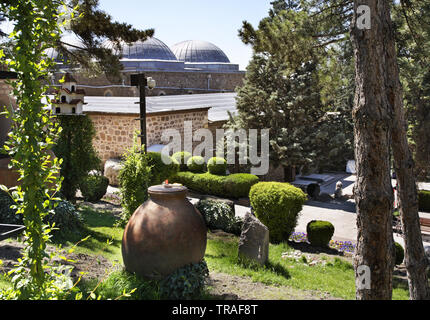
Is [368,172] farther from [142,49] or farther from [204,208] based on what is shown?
[142,49]

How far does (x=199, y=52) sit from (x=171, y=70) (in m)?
7.59

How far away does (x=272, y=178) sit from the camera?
64.6 feet

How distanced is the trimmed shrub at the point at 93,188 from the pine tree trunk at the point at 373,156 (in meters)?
7.60

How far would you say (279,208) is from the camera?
966 centimetres

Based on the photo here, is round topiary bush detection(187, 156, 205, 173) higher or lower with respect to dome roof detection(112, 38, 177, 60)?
lower

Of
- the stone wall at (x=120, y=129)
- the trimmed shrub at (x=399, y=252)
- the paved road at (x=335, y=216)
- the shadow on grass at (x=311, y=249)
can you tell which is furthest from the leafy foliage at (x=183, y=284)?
the stone wall at (x=120, y=129)

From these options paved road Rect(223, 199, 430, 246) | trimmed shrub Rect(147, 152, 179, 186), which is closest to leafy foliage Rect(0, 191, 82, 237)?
trimmed shrub Rect(147, 152, 179, 186)

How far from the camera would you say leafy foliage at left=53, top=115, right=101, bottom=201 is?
9.96 meters

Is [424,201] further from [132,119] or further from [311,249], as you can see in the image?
[132,119]

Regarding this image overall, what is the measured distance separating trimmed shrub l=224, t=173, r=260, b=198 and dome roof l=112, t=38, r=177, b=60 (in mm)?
19318

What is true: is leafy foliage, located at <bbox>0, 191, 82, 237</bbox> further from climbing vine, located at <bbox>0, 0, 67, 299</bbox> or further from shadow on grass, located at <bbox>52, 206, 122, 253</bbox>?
climbing vine, located at <bbox>0, 0, 67, 299</bbox>

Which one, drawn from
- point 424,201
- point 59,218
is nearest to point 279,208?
point 59,218

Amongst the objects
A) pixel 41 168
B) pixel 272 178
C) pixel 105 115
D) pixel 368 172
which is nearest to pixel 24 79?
pixel 41 168

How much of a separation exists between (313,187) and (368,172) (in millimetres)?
12810
